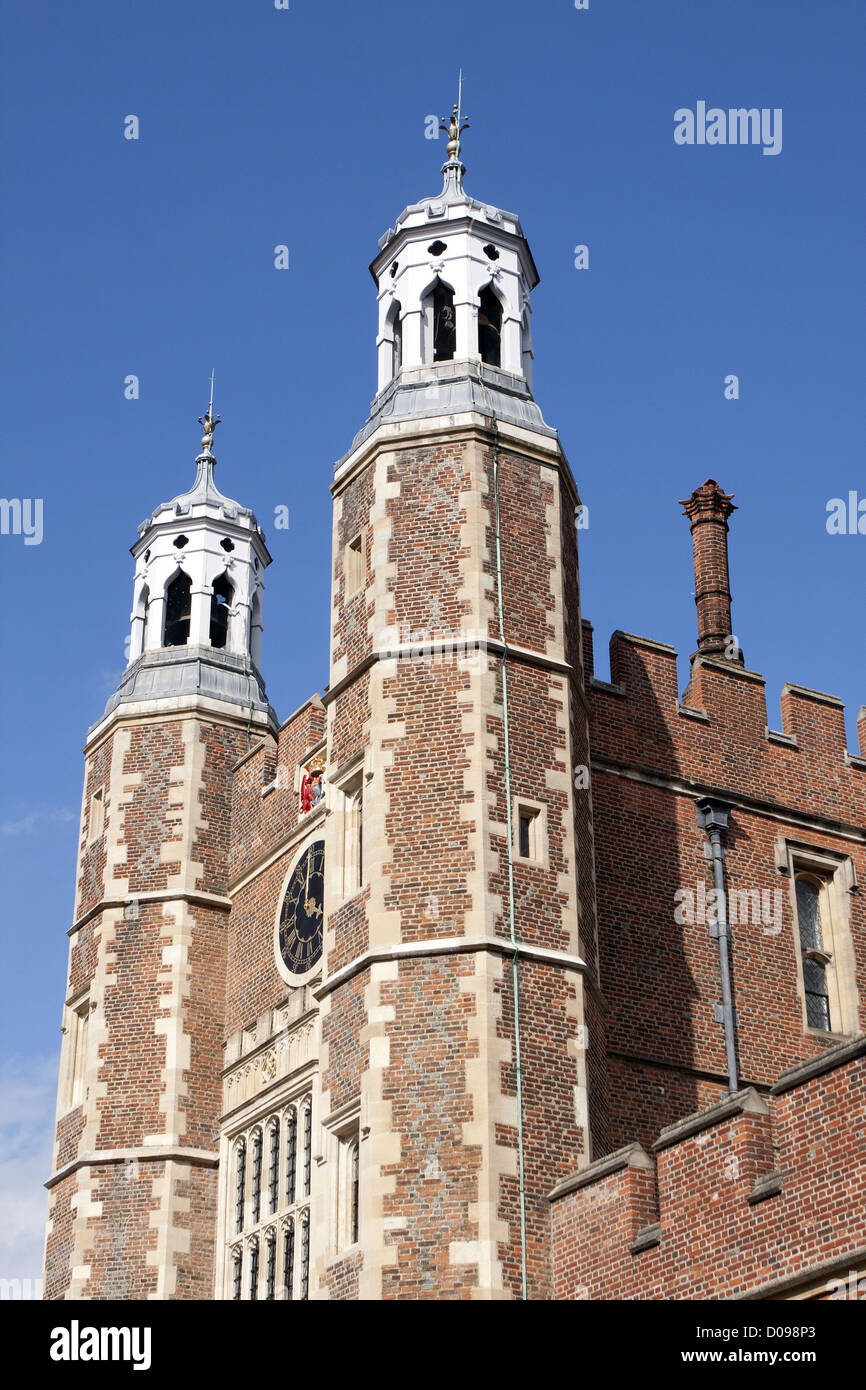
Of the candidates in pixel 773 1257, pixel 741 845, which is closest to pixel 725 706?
pixel 741 845

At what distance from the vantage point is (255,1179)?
26.9 m

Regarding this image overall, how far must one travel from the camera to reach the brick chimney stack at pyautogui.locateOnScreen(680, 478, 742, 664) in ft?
99.7

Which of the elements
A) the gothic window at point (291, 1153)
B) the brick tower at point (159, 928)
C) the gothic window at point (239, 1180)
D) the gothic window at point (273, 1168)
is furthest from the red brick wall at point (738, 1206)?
the brick tower at point (159, 928)

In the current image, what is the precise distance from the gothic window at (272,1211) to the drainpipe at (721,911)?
4.98m

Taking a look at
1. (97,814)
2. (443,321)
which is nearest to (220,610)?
(97,814)

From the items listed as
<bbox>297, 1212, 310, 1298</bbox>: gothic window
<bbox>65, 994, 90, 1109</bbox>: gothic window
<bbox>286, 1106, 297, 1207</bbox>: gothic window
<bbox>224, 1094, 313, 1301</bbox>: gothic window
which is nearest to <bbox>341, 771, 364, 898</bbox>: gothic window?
<bbox>224, 1094, 313, 1301</bbox>: gothic window

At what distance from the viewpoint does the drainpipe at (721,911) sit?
24.2 meters

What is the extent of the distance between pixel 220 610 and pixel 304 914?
288 inches

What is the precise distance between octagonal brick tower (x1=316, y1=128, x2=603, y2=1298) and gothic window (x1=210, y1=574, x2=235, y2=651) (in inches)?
281
